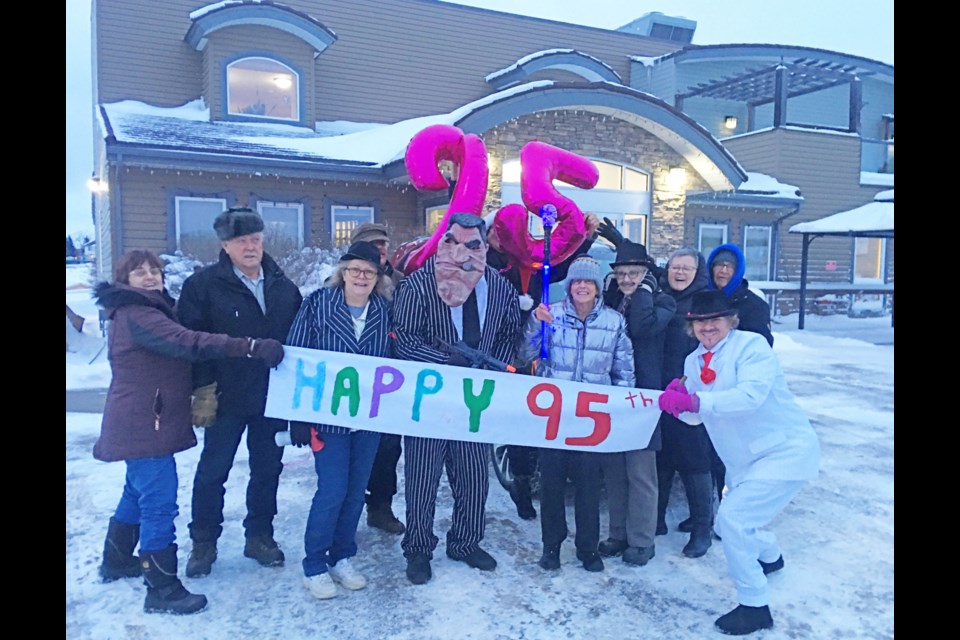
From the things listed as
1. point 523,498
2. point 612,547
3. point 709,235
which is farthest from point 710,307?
point 709,235

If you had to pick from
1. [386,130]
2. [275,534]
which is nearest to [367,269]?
[275,534]

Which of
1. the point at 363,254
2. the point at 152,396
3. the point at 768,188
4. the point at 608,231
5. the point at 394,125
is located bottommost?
the point at 152,396

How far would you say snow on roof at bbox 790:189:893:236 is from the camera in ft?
50.5

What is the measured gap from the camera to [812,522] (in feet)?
15.3

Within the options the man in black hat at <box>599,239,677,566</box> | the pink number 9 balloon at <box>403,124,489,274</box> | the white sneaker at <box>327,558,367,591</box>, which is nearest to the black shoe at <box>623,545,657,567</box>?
the man in black hat at <box>599,239,677,566</box>

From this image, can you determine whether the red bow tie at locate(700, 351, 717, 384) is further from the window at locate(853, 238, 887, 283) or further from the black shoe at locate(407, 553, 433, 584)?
the window at locate(853, 238, 887, 283)

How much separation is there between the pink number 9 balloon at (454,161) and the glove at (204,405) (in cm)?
156

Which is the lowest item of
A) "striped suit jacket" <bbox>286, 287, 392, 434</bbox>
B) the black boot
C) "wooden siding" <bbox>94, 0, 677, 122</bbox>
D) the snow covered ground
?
the snow covered ground

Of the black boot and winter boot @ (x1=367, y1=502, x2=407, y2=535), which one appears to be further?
winter boot @ (x1=367, y1=502, x2=407, y2=535)

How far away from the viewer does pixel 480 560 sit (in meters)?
3.86

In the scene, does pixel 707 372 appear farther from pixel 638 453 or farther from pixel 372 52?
pixel 372 52

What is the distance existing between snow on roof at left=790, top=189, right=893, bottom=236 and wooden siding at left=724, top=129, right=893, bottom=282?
1629mm

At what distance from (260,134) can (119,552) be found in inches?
434

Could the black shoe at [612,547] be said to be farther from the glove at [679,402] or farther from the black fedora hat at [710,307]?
the black fedora hat at [710,307]
